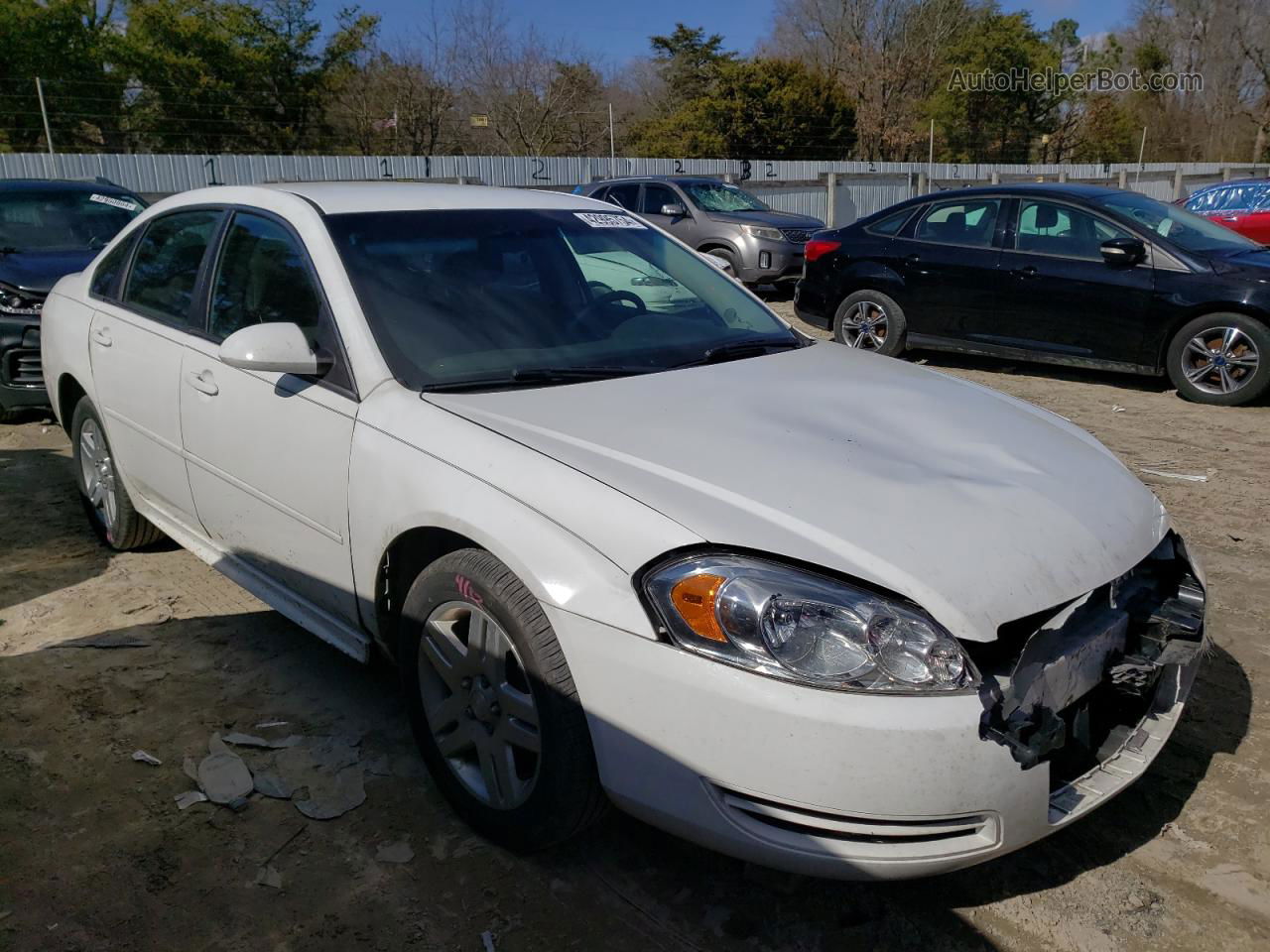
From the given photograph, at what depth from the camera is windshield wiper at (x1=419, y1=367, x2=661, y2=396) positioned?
2.83 metres

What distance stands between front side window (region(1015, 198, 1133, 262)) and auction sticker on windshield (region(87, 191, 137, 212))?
717 centimetres

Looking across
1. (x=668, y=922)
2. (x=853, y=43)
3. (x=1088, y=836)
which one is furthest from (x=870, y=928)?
(x=853, y=43)

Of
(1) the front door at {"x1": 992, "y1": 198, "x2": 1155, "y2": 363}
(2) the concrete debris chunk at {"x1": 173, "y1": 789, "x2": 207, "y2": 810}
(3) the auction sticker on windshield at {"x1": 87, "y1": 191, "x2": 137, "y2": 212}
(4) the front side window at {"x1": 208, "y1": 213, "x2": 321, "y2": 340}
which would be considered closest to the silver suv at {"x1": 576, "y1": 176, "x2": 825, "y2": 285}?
(1) the front door at {"x1": 992, "y1": 198, "x2": 1155, "y2": 363}

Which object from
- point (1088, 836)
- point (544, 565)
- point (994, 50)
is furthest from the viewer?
point (994, 50)

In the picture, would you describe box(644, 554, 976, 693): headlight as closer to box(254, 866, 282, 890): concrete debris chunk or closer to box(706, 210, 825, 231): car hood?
box(254, 866, 282, 890): concrete debris chunk

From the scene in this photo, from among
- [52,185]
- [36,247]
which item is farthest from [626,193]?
[36,247]

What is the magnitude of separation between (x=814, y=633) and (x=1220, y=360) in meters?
6.76

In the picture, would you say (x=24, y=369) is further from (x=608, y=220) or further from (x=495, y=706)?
(x=495, y=706)

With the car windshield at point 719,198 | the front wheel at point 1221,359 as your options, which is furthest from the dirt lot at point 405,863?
the car windshield at point 719,198

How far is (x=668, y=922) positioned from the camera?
7.84 ft

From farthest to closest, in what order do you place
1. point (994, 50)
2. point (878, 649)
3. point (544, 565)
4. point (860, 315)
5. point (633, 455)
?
point (994, 50), point (860, 315), point (633, 455), point (544, 565), point (878, 649)

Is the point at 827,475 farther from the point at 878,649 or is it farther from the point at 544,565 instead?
the point at 544,565

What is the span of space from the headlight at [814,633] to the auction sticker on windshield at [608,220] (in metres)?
2.06

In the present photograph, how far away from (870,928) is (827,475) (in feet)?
3.41
